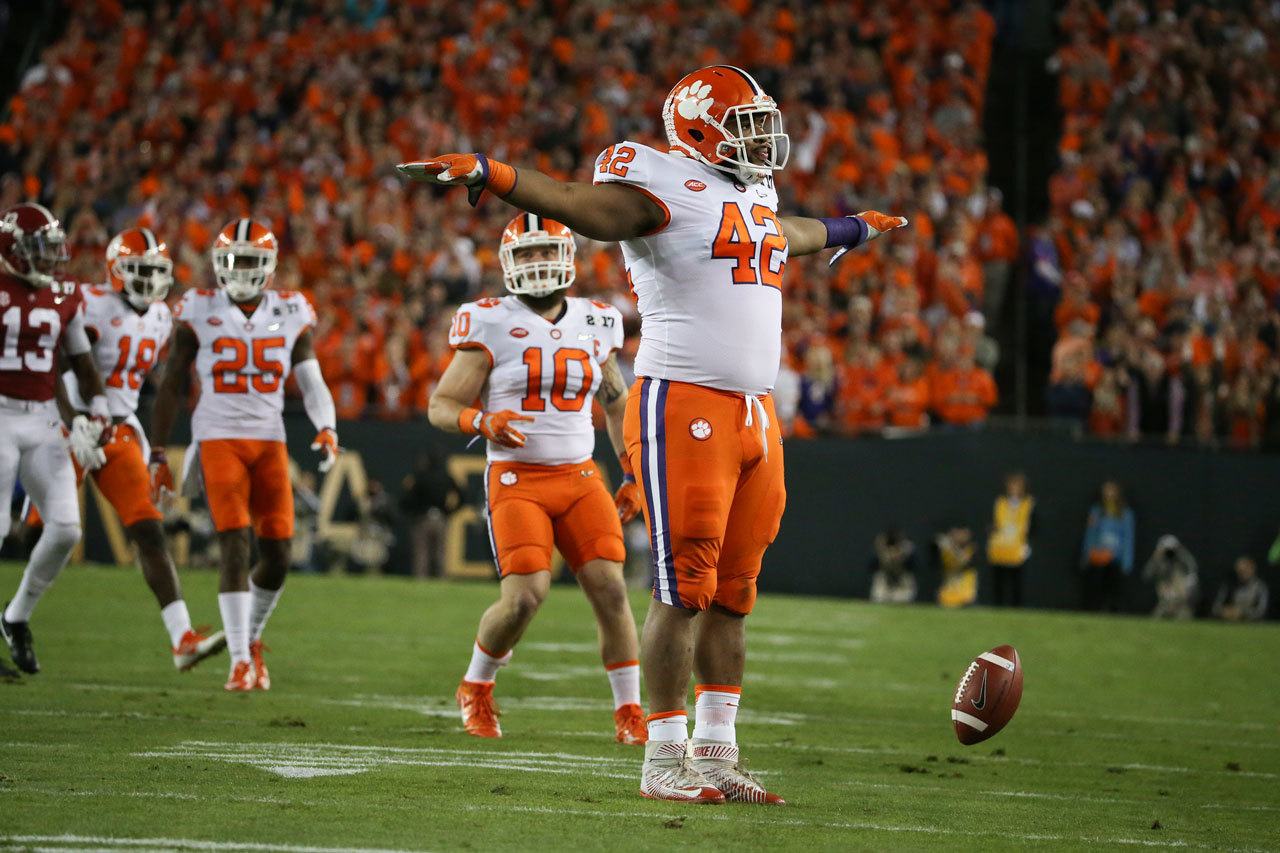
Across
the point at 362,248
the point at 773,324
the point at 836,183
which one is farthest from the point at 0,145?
the point at 773,324

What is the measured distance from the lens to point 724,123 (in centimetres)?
497

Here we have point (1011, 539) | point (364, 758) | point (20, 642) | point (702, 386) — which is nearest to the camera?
point (702, 386)

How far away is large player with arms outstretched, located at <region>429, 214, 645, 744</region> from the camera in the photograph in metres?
6.46

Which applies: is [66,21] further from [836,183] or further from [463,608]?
[463,608]

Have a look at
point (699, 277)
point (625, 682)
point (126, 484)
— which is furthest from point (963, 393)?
point (699, 277)

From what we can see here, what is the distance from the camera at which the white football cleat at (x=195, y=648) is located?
7648mm

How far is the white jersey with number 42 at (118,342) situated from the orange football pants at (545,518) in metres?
2.73

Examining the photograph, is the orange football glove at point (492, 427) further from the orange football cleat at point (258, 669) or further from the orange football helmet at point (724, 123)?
the orange football cleat at point (258, 669)

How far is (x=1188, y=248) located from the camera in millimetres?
16031

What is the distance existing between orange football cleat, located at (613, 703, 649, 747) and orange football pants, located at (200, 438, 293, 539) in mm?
2153

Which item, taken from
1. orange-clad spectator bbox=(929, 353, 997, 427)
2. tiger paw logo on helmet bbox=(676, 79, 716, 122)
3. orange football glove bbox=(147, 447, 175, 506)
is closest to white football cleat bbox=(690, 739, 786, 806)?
tiger paw logo on helmet bbox=(676, 79, 716, 122)

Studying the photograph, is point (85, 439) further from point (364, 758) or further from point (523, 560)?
point (364, 758)

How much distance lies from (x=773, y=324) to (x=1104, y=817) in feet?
5.48

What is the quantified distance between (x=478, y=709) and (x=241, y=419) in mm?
2150
